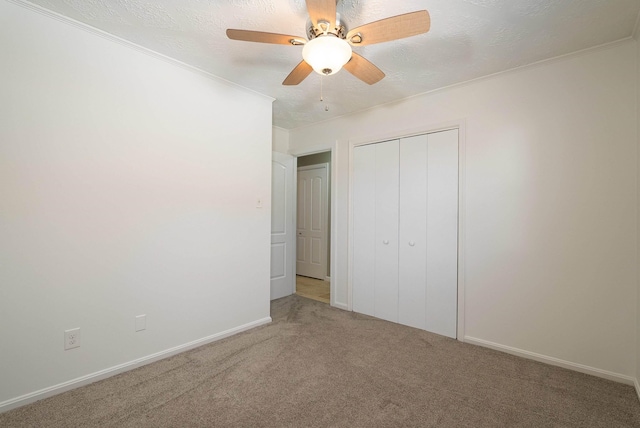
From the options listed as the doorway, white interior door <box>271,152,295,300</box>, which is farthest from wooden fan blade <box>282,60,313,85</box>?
the doorway

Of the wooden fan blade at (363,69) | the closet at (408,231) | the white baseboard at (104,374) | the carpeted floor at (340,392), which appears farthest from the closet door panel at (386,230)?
the white baseboard at (104,374)

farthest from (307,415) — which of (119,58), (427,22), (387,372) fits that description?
(119,58)

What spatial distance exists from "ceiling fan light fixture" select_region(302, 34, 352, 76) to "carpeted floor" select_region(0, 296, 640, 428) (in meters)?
2.01

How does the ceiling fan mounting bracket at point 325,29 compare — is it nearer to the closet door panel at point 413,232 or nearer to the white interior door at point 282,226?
the closet door panel at point 413,232

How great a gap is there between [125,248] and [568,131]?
3.48 metres

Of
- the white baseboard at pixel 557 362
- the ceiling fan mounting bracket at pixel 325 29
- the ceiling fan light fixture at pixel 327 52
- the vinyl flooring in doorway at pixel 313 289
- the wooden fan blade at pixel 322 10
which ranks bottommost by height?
the vinyl flooring in doorway at pixel 313 289

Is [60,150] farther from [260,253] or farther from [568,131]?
[568,131]

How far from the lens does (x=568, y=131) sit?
220 cm

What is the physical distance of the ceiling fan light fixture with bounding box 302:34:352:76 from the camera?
1.51 m

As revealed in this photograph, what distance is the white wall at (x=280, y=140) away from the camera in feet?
13.3

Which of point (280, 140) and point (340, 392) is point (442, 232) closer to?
point (340, 392)

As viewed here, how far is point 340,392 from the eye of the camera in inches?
74.1

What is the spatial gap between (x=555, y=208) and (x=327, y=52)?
212 centimetres

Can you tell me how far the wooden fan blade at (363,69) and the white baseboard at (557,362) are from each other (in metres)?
2.41
